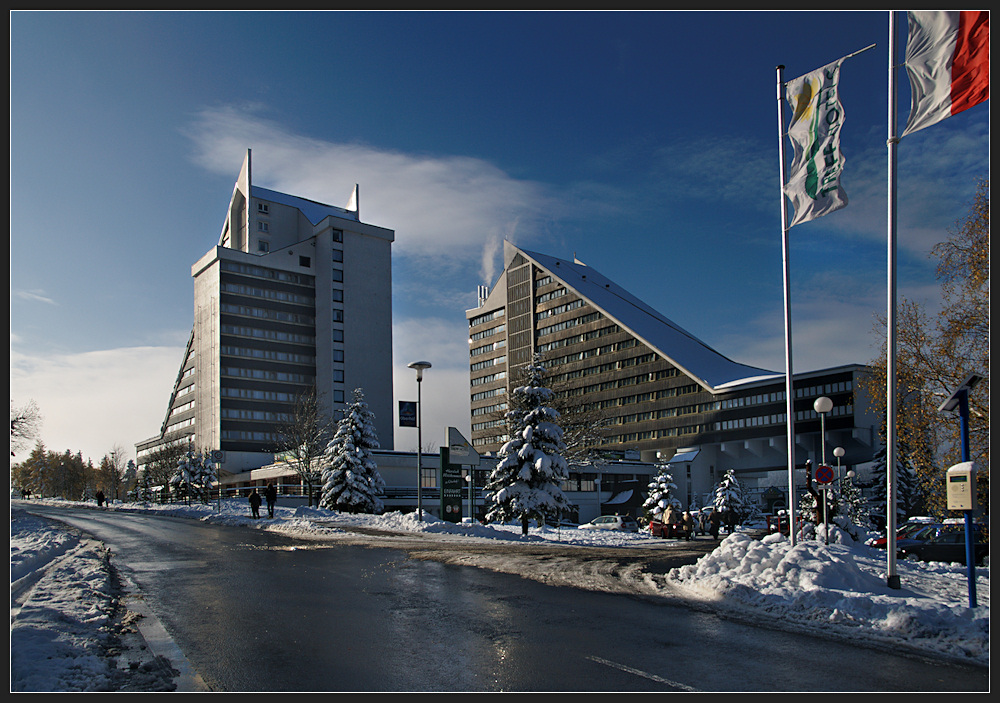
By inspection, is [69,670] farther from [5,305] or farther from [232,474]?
[232,474]

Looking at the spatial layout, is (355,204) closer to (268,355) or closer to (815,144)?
(268,355)

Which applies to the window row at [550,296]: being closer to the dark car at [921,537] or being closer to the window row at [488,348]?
the window row at [488,348]

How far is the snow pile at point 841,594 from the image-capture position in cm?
854

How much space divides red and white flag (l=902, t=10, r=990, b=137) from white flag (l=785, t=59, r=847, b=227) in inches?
91.0

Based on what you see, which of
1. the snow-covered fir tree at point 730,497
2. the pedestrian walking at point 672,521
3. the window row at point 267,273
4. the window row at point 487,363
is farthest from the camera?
the window row at point 487,363

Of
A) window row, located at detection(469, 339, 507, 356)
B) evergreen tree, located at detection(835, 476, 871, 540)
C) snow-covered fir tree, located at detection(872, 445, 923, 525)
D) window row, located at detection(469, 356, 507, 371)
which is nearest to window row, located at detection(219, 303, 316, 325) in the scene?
window row, located at detection(469, 356, 507, 371)

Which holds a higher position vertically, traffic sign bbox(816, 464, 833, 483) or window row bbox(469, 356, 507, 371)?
window row bbox(469, 356, 507, 371)

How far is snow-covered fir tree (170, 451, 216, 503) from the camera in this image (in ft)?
238

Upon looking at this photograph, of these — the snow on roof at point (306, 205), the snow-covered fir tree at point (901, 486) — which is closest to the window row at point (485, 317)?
the snow on roof at point (306, 205)

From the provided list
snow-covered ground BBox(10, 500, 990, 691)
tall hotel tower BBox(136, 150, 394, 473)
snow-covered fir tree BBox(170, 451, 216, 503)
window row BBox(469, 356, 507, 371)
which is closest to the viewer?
snow-covered ground BBox(10, 500, 990, 691)

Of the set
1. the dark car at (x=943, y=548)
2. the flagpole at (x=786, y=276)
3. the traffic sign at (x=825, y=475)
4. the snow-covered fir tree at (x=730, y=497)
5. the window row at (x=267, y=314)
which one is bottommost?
the snow-covered fir tree at (x=730, y=497)

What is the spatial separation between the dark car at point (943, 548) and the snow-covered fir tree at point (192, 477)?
210 feet

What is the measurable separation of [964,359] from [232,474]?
279ft

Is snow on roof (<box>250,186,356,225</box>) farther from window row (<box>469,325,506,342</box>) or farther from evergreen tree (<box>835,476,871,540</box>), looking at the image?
evergreen tree (<box>835,476,871,540</box>)
